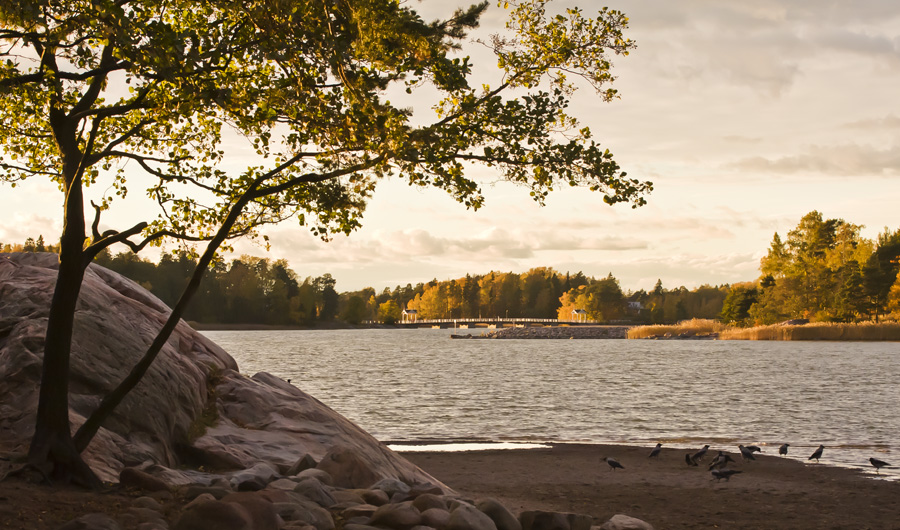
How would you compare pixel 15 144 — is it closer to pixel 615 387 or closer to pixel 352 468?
pixel 352 468

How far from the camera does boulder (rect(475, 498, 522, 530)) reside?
31.7ft

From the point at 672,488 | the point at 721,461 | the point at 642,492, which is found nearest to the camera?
the point at 642,492

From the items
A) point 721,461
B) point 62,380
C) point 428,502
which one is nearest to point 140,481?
point 62,380

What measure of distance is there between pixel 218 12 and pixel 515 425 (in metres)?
20.0

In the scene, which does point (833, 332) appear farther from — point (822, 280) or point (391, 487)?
point (391, 487)

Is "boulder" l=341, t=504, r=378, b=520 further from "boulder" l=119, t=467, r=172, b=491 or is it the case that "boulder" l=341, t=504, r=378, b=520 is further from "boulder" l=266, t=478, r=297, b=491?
"boulder" l=119, t=467, r=172, b=491

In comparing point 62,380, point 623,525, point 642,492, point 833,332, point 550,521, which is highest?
point 833,332

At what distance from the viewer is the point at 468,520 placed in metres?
8.82

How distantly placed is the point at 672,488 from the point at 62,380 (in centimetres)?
1151

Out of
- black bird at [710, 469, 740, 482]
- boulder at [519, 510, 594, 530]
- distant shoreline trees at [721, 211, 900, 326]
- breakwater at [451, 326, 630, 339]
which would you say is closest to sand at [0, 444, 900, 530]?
black bird at [710, 469, 740, 482]

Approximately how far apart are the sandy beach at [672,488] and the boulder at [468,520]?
4.13 metres

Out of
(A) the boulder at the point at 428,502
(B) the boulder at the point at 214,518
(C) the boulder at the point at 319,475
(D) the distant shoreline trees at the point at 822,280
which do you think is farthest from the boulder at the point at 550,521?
(D) the distant shoreline trees at the point at 822,280

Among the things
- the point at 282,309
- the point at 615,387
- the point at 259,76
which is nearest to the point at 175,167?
the point at 259,76

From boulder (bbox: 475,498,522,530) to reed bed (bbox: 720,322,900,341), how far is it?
105 meters
